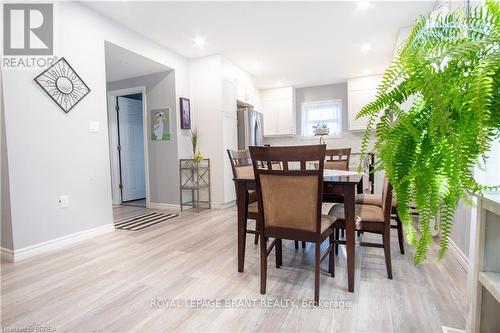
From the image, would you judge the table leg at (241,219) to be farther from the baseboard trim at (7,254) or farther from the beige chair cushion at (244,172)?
the baseboard trim at (7,254)

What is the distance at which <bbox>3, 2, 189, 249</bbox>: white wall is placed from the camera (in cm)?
220

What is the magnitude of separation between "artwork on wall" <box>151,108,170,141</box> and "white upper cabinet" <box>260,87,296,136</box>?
2.64 metres

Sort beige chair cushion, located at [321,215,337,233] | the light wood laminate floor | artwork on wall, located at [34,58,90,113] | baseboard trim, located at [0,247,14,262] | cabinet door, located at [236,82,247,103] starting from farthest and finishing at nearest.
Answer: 1. cabinet door, located at [236,82,247,103]
2. artwork on wall, located at [34,58,90,113]
3. baseboard trim, located at [0,247,14,262]
4. beige chair cushion, located at [321,215,337,233]
5. the light wood laminate floor

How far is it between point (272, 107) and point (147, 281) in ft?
16.1

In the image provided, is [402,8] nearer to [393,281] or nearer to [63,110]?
[393,281]

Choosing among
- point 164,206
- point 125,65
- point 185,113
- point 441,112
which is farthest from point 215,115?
A: point 441,112

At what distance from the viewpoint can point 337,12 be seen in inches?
113

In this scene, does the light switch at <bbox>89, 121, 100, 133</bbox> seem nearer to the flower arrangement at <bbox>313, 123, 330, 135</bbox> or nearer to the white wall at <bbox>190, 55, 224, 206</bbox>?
the white wall at <bbox>190, 55, 224, 206</bbox>

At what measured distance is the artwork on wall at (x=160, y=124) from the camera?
13.3ft

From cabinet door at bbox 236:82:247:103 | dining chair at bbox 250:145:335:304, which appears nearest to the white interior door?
cabinet door at bbox 236:82:247:103

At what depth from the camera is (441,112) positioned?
594 millimetres

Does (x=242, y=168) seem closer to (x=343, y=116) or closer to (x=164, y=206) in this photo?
(x=164, y=206)

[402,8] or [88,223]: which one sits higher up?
[402,8]

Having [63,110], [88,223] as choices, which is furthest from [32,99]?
[88,223]
